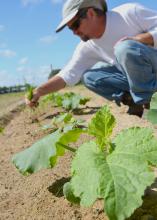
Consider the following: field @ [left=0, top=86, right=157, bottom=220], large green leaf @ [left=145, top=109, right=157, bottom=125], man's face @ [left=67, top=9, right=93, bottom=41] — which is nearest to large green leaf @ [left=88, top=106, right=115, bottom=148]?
large green leaf @ [left=145, top=109, right=157, bottom=125]

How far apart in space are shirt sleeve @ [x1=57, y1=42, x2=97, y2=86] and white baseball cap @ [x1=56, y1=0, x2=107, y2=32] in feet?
1.59

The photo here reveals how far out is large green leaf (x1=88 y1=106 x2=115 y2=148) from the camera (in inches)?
73.3

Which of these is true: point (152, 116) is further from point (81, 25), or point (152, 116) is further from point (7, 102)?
point (7, 102)

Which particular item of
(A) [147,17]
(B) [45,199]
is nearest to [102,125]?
(B) [45,199]

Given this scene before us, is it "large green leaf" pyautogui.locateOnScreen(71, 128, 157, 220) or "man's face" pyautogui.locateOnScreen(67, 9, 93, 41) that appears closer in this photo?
"large green leaf" pyautogui.locateOnScreen(71, 128, 157, 220)

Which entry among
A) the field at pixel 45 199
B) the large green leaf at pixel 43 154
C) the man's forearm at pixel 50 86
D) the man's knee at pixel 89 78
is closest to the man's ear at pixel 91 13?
the man's forearm at pixel 50 86

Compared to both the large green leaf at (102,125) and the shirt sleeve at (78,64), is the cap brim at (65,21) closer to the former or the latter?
the shirt sleeve at (78,64)

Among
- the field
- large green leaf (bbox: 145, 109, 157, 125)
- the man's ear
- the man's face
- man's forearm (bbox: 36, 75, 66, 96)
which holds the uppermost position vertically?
the man's ear

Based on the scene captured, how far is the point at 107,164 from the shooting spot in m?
1.62

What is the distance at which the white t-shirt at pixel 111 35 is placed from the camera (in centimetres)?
364

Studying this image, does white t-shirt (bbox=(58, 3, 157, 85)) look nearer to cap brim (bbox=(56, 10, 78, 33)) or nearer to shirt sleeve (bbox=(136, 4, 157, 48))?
shirt sleeve (bbox=(136, 4, 157, 48))

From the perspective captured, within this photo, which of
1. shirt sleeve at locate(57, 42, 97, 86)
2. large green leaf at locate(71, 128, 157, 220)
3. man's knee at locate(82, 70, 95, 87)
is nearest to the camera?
large green leaf at locate(71, 128, 157, 220)

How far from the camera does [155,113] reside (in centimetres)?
193

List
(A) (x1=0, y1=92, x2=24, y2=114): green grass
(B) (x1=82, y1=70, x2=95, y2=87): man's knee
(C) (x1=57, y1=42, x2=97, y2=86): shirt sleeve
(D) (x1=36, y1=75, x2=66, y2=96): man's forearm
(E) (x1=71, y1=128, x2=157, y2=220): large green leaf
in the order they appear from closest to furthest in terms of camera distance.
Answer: (E) (x1=71, y1=128, x2=157, y2=220): large green leaf → (D) (x1=36, y1=75, x2=66, y2=96): man's forearm → (C) (x1=57, y1=42, x2=97, y2=86): shirt sleeve → (B) (x1=82, y1=70, x2=95, y2=87): man's knee → (A) (x1=0, y1=92, x2=24, y2=114): green grass
